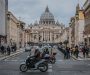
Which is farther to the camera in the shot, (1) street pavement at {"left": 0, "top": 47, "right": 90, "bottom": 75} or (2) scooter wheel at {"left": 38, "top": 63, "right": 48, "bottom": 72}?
(2) scooter wheel at {"left": 38, "top": 63, "right": 48, "bottom": 72}

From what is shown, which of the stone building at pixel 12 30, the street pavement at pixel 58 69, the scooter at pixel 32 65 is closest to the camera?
the street pavement at pixel 58 69

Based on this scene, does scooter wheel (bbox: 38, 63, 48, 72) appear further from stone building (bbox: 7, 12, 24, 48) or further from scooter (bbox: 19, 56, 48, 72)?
stone building (bbox: 7, 12, 24, 48)

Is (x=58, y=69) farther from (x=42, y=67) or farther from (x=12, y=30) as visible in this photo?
(x=12, y=30)

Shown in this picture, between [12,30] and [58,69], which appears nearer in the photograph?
[58,69]

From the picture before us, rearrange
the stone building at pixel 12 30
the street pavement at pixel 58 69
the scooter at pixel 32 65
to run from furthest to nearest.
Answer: the stone building at pixel 12 30
the scooter at pixel 32 65
the street pavement at pixel 58 69

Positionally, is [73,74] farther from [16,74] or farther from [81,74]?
[16,74]

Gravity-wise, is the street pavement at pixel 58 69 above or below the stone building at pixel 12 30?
below

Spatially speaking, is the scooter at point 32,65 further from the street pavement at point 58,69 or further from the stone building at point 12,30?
the stone building at point 12,30

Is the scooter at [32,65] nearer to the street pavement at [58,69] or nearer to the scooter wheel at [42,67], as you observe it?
the scooter wheel at [42,67]

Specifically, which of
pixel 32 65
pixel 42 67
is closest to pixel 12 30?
pixel 42 67

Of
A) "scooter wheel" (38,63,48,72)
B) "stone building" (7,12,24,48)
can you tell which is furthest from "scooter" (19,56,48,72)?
"stone building" (7,12,24,48)

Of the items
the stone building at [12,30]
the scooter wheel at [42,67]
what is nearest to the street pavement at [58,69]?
the scooter wheel at [42,67]

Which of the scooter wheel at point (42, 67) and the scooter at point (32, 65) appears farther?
the scooter wheel at point (42, 67)

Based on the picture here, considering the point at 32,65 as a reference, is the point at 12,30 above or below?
above
